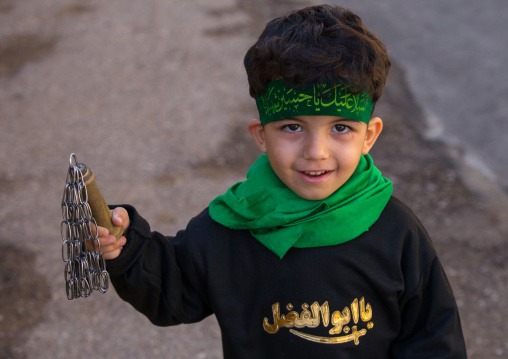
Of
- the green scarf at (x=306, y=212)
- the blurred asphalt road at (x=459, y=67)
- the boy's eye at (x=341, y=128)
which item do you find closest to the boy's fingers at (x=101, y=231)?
the green scarf at (x=306, y=212)

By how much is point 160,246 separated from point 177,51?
5.36 metres

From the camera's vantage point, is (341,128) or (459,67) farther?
(459,67)

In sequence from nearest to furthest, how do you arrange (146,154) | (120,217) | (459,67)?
(120,217) → (146,154) → (459,67)

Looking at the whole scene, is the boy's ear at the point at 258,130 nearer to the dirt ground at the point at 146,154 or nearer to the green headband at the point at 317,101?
the green headband at the point at 317,101

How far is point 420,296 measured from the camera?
189 cm

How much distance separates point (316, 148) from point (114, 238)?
2.02ft

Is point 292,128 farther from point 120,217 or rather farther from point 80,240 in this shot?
point 80,240

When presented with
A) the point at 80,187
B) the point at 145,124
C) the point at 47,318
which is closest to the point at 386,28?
the point at 145,124

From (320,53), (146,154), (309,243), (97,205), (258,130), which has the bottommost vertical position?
(146,154)

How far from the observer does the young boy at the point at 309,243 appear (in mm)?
1758

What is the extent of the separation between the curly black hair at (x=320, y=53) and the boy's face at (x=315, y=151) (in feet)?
0.38

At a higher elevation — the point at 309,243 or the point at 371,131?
the point at 371,131

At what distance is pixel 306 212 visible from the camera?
1.85m

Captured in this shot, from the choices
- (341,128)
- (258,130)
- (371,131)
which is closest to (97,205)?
(258,130)
